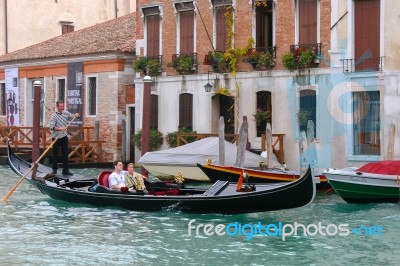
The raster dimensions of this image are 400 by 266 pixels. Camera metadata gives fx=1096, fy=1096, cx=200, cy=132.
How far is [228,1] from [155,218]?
8310 mm

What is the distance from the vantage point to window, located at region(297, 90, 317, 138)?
1984cm

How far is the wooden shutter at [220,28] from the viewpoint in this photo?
2148cm

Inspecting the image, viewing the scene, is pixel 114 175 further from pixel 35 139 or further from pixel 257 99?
pixel 257 99

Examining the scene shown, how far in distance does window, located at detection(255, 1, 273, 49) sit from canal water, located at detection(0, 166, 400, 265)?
18.5 feet

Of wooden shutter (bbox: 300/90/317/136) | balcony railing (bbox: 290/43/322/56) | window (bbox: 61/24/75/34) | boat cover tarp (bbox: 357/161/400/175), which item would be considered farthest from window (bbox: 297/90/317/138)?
window (bbox: 61/24/75/34)

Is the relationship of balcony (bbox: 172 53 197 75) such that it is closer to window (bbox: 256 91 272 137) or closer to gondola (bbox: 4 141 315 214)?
window (bbox: 256 91 272 137)

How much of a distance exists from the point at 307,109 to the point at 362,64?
1.46m

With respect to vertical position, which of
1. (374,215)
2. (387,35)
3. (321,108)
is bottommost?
(374,215)

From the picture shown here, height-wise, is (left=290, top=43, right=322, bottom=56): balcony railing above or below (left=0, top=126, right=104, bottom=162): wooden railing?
above

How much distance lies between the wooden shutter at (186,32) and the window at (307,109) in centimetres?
313

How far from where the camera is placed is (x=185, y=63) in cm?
2198

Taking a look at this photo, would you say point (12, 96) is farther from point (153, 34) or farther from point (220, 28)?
point (220, 28)

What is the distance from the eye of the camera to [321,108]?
19.7 m

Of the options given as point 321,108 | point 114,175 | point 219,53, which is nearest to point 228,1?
point 219,53
